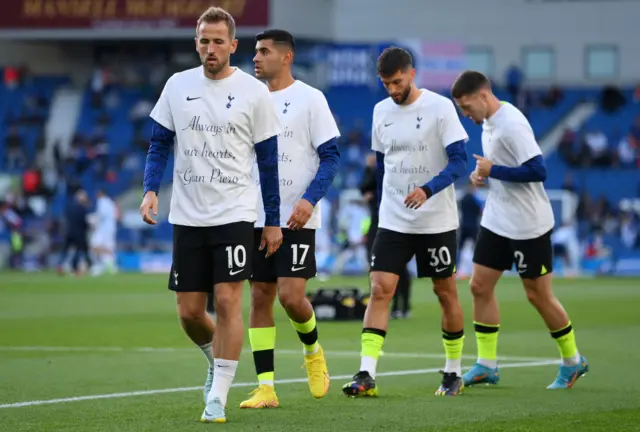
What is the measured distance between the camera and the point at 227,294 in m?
8.50

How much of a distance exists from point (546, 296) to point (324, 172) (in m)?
2.50

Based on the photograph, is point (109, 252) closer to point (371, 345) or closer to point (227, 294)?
point (371, 345)

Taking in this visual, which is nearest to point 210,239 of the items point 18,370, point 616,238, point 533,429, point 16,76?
point 533,429

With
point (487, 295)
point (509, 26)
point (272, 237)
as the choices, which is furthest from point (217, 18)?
point (509, 26)

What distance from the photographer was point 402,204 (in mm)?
10680

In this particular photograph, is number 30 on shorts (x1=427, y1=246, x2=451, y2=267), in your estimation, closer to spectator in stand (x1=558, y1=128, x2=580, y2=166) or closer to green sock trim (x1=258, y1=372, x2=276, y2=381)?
green sock trim (x1=258, y1=372, x2=276, y2=381)

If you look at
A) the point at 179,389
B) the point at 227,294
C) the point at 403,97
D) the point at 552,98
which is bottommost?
the point at 179,389

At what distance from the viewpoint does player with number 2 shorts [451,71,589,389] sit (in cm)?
1098

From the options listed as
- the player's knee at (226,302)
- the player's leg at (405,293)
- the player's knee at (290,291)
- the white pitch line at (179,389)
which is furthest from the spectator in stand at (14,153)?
the player's knee at (226,302)

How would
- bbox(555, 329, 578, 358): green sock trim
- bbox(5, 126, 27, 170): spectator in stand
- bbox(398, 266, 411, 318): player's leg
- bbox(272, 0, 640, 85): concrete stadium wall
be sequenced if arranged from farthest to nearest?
bbox(272, 0, 640, 85): concrete stadium wall
bbox(5, 126, 27, 170): spectator in stand
bbox(398, 266, 411, 318): player's leg
bbox(555, 329, 578, 358): green sock trim

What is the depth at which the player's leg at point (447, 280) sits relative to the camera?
10.6 metres

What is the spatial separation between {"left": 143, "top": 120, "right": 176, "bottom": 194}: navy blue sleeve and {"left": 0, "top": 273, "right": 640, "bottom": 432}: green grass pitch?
58.8 inches

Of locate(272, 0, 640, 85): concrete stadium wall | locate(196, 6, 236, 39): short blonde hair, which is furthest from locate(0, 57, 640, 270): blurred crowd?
locate(196, 6, 236, 39): short blonde hair

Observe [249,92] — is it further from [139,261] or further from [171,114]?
[139,261]
